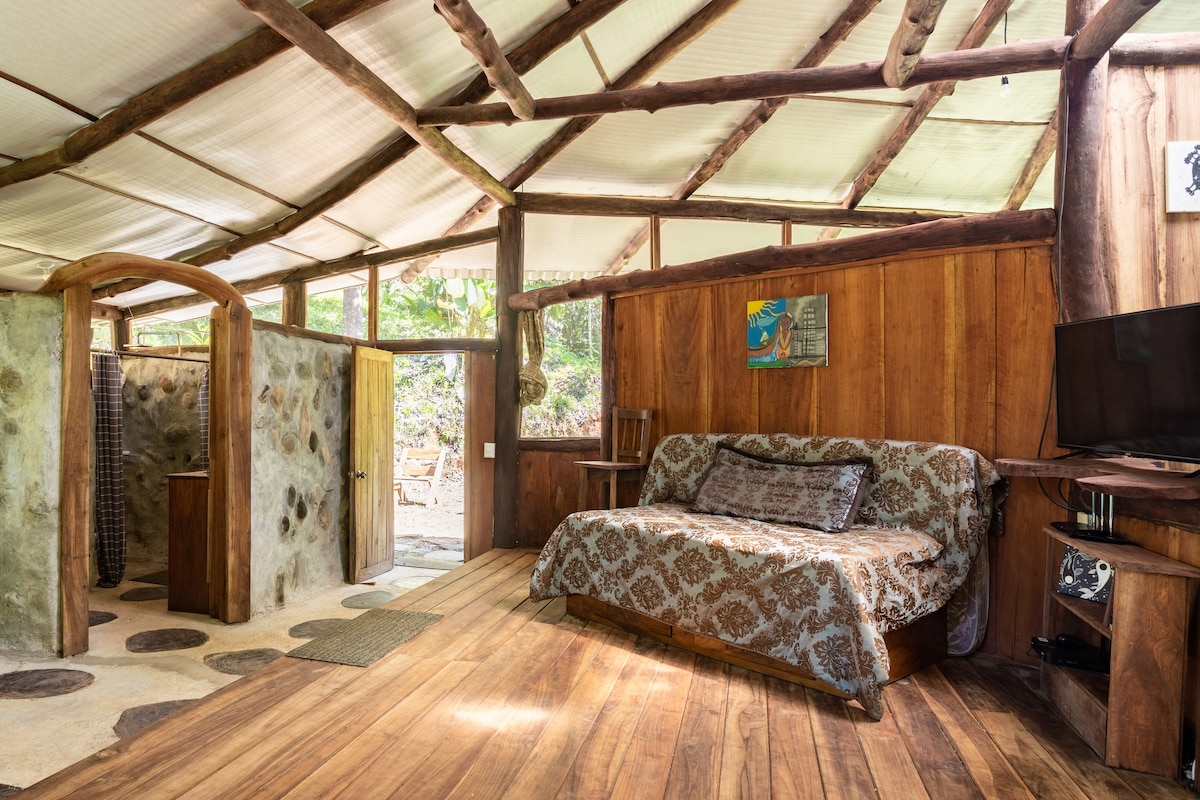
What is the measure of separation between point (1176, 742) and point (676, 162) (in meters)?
4.63

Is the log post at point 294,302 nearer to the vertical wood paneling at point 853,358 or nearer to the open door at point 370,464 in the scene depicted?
the open door at point 370,464

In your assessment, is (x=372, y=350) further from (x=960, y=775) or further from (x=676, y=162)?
(x=960, y=775)

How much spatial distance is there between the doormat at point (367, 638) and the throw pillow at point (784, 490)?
171 cm

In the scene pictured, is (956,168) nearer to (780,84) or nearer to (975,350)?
(780,84)

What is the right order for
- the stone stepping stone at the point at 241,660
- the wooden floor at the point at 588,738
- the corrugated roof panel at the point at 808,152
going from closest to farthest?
the wooden floor at the point at 588,738, the stone stepping stone at the point at 241,660, the corrugated roof panel at the point at 808,152

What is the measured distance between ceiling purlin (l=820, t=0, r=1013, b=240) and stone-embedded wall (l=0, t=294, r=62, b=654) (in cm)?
525

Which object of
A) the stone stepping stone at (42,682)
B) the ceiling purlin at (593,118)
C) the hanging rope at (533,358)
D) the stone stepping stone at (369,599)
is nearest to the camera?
the stone stepping stone at (42,682)

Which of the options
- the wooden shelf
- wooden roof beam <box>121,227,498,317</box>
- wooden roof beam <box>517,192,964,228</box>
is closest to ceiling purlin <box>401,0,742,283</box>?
wooden roof beam <box>121,227,498,317</box>

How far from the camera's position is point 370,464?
5293 mm

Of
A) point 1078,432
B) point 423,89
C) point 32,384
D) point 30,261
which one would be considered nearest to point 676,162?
point 423,89

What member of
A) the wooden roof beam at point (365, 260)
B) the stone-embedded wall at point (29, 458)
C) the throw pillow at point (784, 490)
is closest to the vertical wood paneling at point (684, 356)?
the throw pillow at point (784, 490)

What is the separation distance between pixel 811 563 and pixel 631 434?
2304mm

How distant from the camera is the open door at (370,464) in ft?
16.7

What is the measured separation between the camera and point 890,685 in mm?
2754
